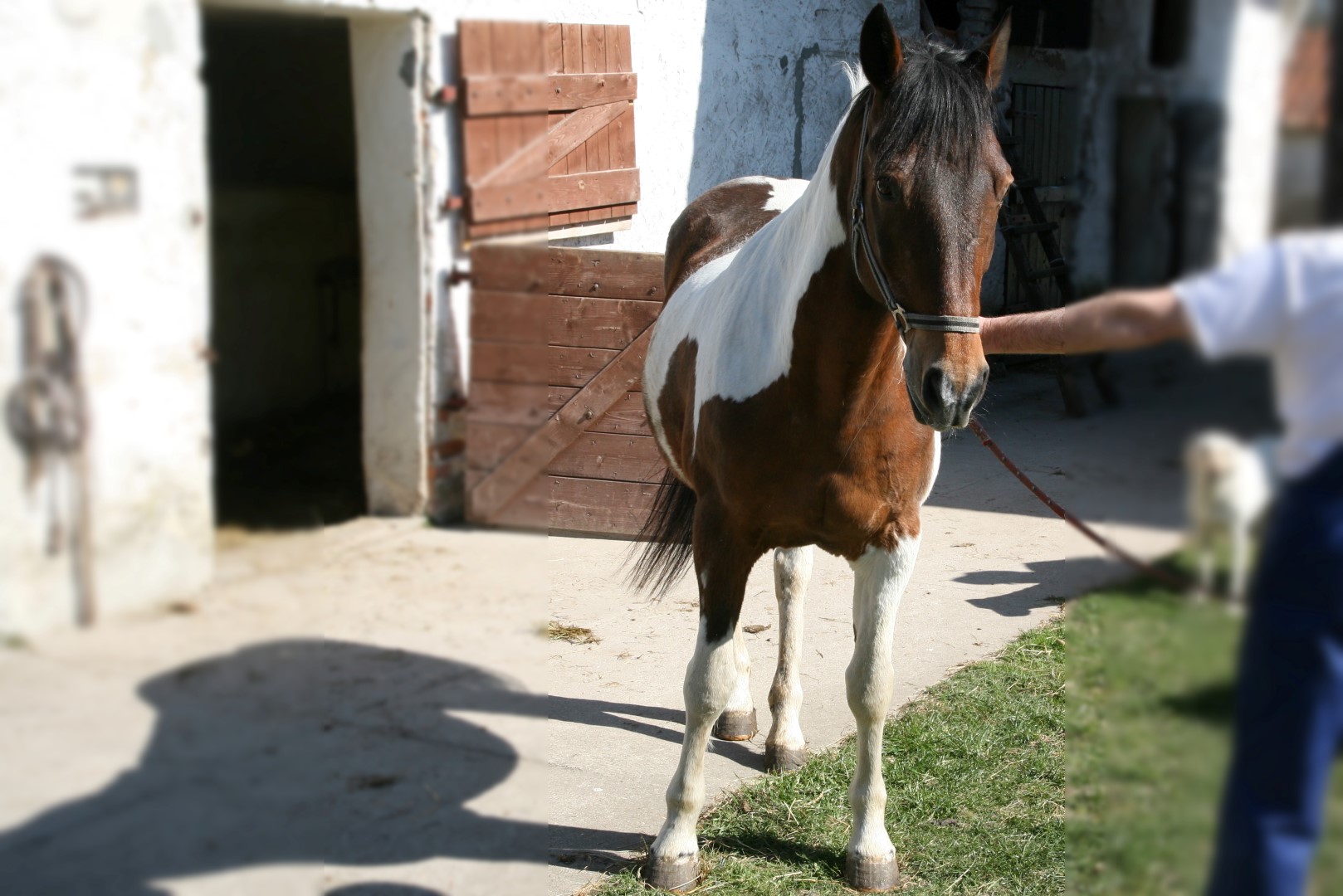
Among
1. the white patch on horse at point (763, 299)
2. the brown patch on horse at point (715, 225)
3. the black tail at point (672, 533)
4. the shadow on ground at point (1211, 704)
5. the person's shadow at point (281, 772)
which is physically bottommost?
the black tail at point (672, 533)

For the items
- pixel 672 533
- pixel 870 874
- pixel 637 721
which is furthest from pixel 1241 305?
pixel 672 533

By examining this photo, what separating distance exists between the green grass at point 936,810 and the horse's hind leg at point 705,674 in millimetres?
92

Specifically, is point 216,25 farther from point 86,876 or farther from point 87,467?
point 86,876

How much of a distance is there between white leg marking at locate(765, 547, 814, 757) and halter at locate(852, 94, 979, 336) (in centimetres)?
126

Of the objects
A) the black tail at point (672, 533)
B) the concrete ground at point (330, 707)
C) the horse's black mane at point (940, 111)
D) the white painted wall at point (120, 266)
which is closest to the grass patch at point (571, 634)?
the black tail at point (672, 533)

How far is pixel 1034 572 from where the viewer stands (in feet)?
15.3

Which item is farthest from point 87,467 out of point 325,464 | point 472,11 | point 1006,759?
point 1006,759

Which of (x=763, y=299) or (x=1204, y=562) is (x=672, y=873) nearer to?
(x=763, y=299)

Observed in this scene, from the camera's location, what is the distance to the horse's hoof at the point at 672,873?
249 cm

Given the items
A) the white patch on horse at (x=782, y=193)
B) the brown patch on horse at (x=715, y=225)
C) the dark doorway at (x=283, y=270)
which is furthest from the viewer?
the white patch on horse at (x=782, y=193)

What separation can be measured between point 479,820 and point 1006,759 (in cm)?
247

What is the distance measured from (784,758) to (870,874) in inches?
22.4

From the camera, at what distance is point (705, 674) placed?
2.59 m

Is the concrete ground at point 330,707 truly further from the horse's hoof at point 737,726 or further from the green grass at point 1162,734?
the horse's hoof at point 737,726
